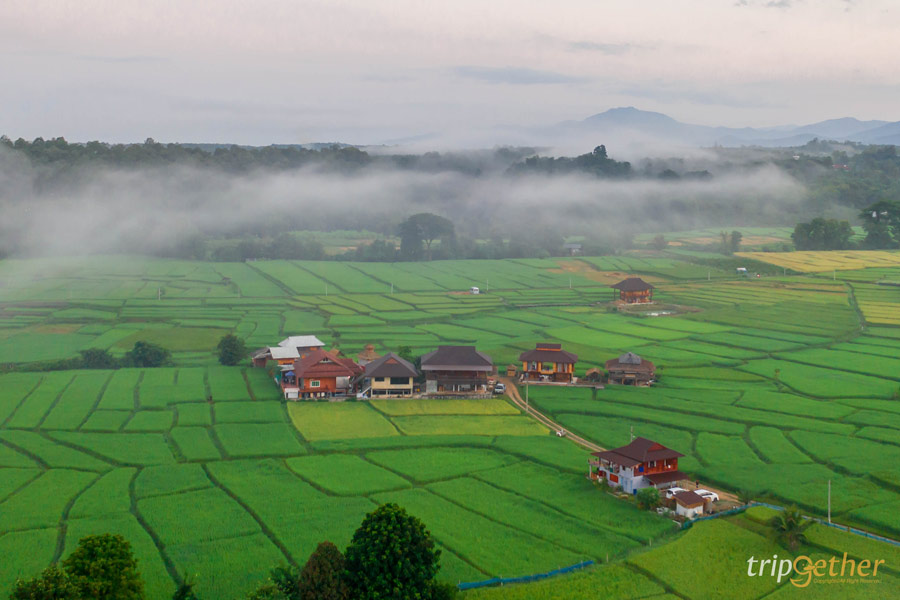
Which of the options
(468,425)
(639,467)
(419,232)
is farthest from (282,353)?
(419,232)

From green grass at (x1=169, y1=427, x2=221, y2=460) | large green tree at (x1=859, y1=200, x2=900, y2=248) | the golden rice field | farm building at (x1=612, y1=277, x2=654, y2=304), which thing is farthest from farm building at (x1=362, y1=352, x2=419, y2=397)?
large green tree at (x1=859, y1=200, x2=900, y2=248)

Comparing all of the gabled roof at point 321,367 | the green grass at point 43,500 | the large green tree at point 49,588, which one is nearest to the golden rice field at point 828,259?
the gabled roof at point 321,367

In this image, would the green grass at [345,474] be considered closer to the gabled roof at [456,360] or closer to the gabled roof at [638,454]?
the gabled roof at [638,454]

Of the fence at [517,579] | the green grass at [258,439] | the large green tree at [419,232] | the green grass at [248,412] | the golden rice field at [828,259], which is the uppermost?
the large green tree at [419,232]

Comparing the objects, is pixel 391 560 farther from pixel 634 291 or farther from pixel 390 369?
pixel 634 291

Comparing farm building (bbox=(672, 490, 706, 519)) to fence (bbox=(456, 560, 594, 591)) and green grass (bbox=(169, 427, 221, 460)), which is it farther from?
green grass (bbox=(169, 427, 221, 460))
